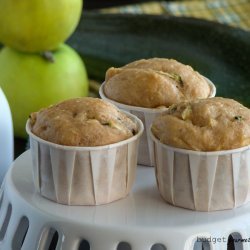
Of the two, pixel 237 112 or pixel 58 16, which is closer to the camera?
pixel 237 112

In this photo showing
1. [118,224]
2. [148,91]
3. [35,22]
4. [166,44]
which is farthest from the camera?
[166,44]

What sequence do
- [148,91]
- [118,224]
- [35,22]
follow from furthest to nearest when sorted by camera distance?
[35,22], [148,91], [118,224]

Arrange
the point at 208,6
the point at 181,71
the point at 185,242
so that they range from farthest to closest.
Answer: the point at 208,6 → the point at 181,71 → the point at 185,242

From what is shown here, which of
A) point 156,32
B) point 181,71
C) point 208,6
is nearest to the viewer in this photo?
point 181,71

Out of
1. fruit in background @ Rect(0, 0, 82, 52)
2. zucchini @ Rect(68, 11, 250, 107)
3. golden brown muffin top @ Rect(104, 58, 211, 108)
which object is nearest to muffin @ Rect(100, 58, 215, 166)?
golden brown muffin top @ Rect(104, 58, 211, 108)

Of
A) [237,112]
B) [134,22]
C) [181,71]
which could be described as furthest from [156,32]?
[237,112]

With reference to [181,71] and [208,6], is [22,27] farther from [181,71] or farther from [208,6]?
[208,6]

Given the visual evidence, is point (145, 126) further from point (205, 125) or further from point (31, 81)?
point (31, 81)

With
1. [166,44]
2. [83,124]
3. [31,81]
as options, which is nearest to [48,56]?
[31,81]
